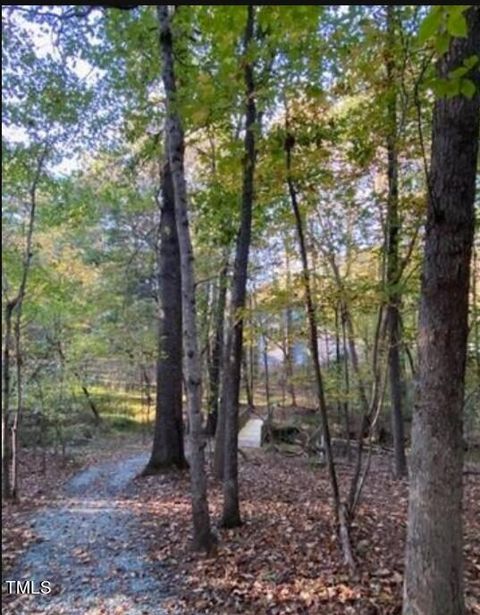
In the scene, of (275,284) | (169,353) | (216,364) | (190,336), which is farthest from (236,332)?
(216,364)

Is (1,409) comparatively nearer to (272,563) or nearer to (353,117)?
(272,563)

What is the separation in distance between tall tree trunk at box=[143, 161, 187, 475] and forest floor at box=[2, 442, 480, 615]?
0.78 meters

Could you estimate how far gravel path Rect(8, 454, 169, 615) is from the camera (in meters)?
3.44

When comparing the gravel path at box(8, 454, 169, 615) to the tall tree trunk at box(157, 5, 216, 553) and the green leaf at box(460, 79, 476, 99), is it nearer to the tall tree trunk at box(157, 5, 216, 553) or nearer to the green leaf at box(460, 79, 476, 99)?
the tall tree trunk at box(157, 5, 216, 553)

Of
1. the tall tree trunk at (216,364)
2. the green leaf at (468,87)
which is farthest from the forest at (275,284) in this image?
the tall tree trunk at (216,364)

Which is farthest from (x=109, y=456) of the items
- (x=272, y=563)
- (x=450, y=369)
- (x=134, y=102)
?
(x=450, y=369)

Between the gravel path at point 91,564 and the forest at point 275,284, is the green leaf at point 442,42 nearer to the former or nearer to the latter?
the forest at point 275,284

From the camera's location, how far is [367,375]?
25.6 ft

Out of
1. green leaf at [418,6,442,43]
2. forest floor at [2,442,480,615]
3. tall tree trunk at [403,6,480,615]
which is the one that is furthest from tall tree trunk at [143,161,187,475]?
green leaf at [418,6,442,43]

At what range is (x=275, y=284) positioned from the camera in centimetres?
638

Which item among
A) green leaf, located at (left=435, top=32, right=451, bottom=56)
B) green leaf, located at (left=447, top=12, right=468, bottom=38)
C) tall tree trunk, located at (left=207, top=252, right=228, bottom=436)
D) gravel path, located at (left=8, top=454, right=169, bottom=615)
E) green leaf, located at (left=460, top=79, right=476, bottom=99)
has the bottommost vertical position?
gravel path, located at (left=8, top=454, right=169, bottom=615)

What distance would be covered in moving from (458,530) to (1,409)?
4763 mm

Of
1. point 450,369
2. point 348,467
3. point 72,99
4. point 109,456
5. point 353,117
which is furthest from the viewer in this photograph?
point 109,456

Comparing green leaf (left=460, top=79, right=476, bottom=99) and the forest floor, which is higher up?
green leaf (left=460, top=79, right=476, bottom=99)
